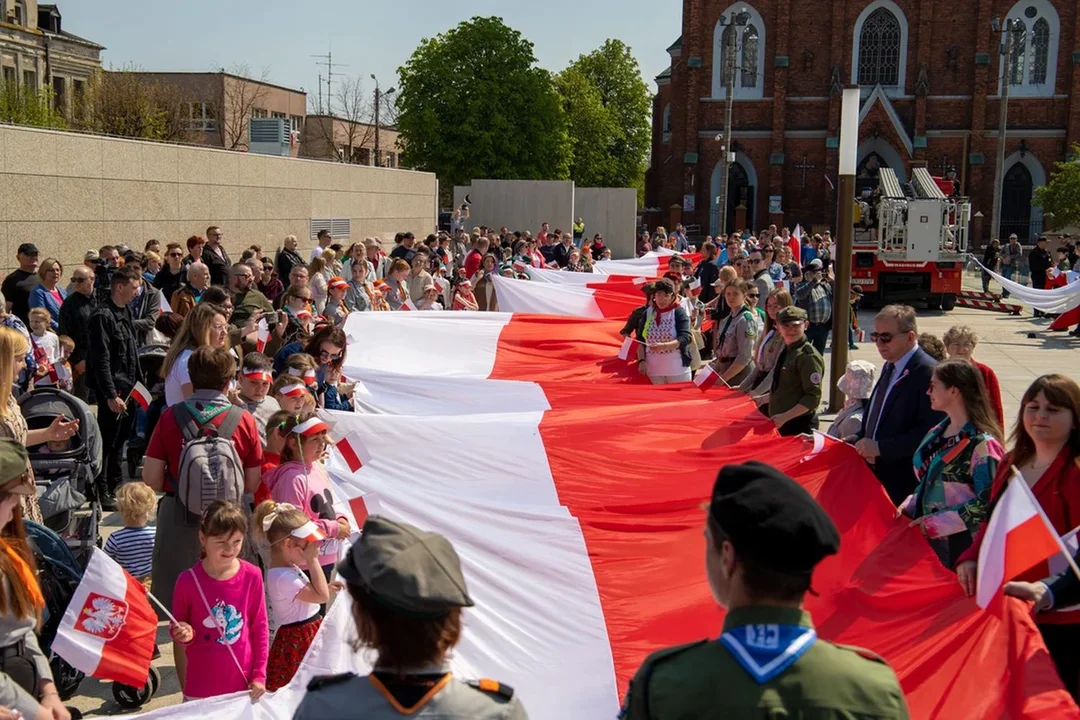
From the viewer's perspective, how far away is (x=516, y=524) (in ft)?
20.0

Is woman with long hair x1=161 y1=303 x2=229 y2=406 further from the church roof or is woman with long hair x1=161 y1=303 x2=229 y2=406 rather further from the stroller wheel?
the church roof

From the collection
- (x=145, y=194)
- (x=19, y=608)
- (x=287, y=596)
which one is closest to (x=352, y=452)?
(x=287, y=596)

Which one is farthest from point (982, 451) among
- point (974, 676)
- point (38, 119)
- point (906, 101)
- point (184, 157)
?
point (906, 101)

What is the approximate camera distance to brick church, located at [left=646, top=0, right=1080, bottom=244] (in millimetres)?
56469

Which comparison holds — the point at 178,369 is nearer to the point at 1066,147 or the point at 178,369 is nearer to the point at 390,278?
the point at 390,278

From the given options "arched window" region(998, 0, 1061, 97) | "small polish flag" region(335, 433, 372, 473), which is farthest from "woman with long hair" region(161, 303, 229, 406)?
"arched window" region(998, 0, 1061, 97)

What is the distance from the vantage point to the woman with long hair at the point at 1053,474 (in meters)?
4.70

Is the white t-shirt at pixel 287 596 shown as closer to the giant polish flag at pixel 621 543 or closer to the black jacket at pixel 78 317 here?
the giant polish flag at pixel 621 543

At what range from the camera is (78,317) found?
392 inches

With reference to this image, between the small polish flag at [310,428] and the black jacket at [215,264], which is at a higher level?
the black jacket at [215,264]

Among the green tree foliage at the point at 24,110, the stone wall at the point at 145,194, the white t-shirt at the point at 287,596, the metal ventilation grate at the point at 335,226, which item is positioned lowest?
the white t-shirt at the point at 287,596

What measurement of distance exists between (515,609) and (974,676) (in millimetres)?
1992

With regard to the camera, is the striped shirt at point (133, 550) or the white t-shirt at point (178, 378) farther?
the white t-shirt at point (178, 378)

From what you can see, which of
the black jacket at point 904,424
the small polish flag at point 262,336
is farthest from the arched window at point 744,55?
the black jacket at point 904,424
